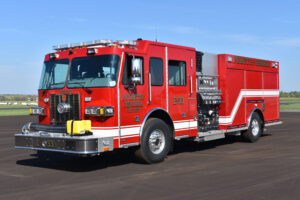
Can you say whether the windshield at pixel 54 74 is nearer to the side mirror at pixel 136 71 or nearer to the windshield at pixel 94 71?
the windshield at pixel 94 71

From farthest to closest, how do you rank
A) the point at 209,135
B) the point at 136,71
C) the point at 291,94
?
the point at 291,94, the point at 209,135, the point at 136,71

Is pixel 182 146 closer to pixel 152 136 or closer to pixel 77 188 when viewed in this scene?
pixel 152 136

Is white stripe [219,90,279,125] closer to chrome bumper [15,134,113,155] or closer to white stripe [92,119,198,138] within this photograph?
white stripe [92,119,198,138]

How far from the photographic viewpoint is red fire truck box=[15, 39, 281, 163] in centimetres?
759

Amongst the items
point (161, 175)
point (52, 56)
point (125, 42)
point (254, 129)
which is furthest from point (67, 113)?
point (254, 129)

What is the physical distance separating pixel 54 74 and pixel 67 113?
115 centimetres

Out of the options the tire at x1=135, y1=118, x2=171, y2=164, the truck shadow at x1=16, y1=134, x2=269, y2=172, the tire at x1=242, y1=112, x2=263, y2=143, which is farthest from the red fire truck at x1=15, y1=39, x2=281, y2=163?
the tire at x1=242, y1=112, x2=263, y2=143

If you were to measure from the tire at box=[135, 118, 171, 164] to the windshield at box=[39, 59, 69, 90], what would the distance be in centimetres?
218

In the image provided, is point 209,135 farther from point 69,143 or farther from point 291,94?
point 291,94

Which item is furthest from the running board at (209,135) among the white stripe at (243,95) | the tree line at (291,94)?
the tree line at (291,94)

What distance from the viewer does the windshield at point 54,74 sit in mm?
8422

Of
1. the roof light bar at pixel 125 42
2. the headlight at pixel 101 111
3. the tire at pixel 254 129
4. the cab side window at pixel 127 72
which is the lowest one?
the tire at pixel 254 129

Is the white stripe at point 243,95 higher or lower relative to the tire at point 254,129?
higher

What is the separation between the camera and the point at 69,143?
728 centimetres
